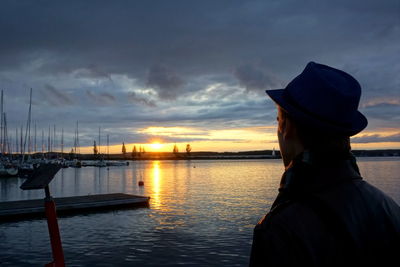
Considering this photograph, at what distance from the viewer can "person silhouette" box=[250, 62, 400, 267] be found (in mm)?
1671

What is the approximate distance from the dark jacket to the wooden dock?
90.7 ft

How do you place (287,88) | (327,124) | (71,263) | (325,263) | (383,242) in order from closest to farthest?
(325,263), (383,242), (327,124), (287,88), (71,263)

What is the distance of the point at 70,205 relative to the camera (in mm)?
28172

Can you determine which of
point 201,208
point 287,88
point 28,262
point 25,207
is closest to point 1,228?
point 25,207

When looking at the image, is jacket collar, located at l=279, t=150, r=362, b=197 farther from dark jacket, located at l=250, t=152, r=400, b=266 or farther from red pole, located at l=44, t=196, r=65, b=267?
red pole, located at l=44, t=196, r=65, b=267

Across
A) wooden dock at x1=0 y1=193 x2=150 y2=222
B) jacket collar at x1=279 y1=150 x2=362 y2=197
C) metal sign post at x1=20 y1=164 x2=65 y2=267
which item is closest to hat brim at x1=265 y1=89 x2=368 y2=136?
jacket collar at x1=279 y1=150 x2=362 y2=197

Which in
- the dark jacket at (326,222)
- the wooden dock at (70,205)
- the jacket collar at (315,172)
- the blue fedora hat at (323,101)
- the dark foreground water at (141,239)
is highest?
the blue fedora hat at (323,101)

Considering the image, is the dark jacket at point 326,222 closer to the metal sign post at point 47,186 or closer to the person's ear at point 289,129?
the person's ear at point 289,129

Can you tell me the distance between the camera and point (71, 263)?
55.2ft

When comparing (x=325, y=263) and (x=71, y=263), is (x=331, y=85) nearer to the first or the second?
(x=325, y=263)

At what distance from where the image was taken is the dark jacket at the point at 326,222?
1.65 m

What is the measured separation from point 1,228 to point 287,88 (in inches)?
1014

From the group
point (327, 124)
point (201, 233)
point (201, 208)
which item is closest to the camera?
point (327, 124)

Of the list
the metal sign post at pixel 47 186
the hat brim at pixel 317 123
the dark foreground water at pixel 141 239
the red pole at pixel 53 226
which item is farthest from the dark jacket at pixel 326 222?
the dark foreground water at pixel 141 239
